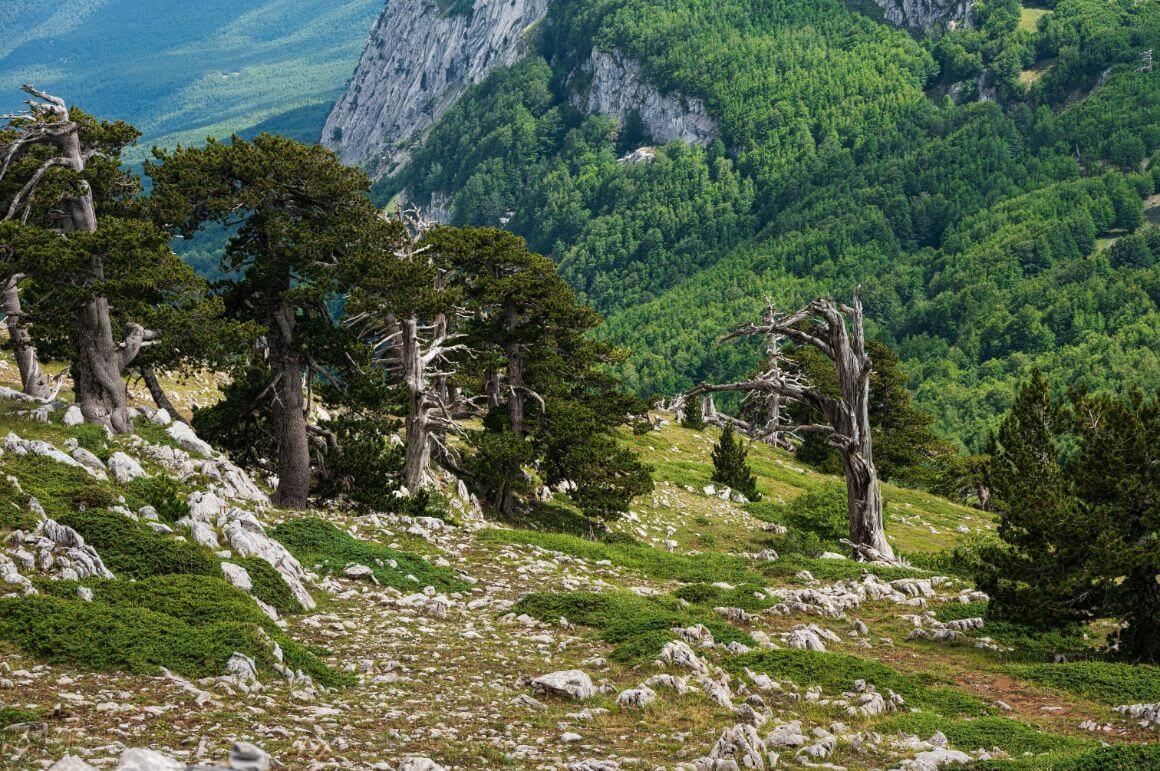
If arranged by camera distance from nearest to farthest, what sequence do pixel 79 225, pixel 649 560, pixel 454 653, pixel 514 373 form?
pixel 454 653, pixel 79 225, pixel 649 560, pixel 514 373

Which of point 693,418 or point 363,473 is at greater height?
point 363,473

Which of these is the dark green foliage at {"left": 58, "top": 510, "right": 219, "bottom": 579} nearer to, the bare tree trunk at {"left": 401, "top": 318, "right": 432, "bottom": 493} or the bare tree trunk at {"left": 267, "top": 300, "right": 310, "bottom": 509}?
the bare tree trunk at {"left": 267, "top": 300, "right": 310, "bottom": 509}

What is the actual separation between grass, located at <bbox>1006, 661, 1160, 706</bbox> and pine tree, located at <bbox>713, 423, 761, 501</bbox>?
101 feet

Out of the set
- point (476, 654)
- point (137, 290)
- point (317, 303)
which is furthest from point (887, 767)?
point (317, 303)

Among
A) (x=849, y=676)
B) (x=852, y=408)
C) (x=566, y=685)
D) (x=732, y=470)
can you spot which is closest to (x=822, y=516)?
(x=732, y=470)

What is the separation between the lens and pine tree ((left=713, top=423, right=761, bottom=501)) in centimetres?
4947

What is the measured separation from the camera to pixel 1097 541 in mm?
18172

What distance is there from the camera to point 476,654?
16656mm

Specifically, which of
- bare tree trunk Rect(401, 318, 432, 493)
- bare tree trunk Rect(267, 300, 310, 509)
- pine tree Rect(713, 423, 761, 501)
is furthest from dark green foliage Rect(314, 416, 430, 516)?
pine tree Rect(713, 423, 761, 501)

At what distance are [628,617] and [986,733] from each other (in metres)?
7.32

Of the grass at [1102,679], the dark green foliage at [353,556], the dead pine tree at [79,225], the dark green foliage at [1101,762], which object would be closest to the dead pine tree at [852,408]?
the dark green foliage at [353,556]

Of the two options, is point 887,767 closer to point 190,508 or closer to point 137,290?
point 190,508

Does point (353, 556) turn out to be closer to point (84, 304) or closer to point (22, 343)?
point (84, 304)

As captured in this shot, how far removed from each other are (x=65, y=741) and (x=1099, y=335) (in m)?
214
